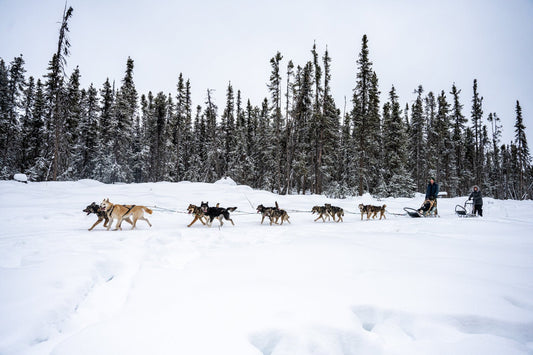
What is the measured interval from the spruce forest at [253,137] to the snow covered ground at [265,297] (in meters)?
17.7

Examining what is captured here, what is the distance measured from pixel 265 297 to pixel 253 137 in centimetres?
3603

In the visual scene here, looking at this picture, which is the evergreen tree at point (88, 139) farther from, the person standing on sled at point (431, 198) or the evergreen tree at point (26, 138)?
the person standing on sled at point (431, 198)

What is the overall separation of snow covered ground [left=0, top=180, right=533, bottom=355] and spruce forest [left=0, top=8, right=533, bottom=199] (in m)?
17.7

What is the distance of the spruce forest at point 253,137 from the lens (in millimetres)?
23750

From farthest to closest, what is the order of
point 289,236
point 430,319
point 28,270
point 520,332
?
point 289,236, point 28,270, point 430,319, point 520,332

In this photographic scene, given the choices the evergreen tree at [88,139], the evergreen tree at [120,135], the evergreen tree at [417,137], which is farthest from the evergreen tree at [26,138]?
the evergreen tree at [417,137]

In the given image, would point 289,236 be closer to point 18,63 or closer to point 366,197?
point 366,197

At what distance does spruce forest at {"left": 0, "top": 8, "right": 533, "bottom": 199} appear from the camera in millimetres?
23750

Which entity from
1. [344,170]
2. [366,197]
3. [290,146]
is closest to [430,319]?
[366,197]

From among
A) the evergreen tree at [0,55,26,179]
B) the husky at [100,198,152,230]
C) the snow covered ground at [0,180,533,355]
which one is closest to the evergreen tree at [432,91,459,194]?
the snow covered ground at [0,180,533,355]

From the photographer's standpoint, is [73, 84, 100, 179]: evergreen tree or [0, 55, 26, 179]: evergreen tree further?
[73, 84, 100, 179]: evergreen tree

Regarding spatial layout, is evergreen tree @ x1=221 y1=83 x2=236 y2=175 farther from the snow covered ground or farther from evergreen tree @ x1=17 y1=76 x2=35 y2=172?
the snow covered ground

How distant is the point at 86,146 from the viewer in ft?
102

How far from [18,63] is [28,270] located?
4093 centimetres
